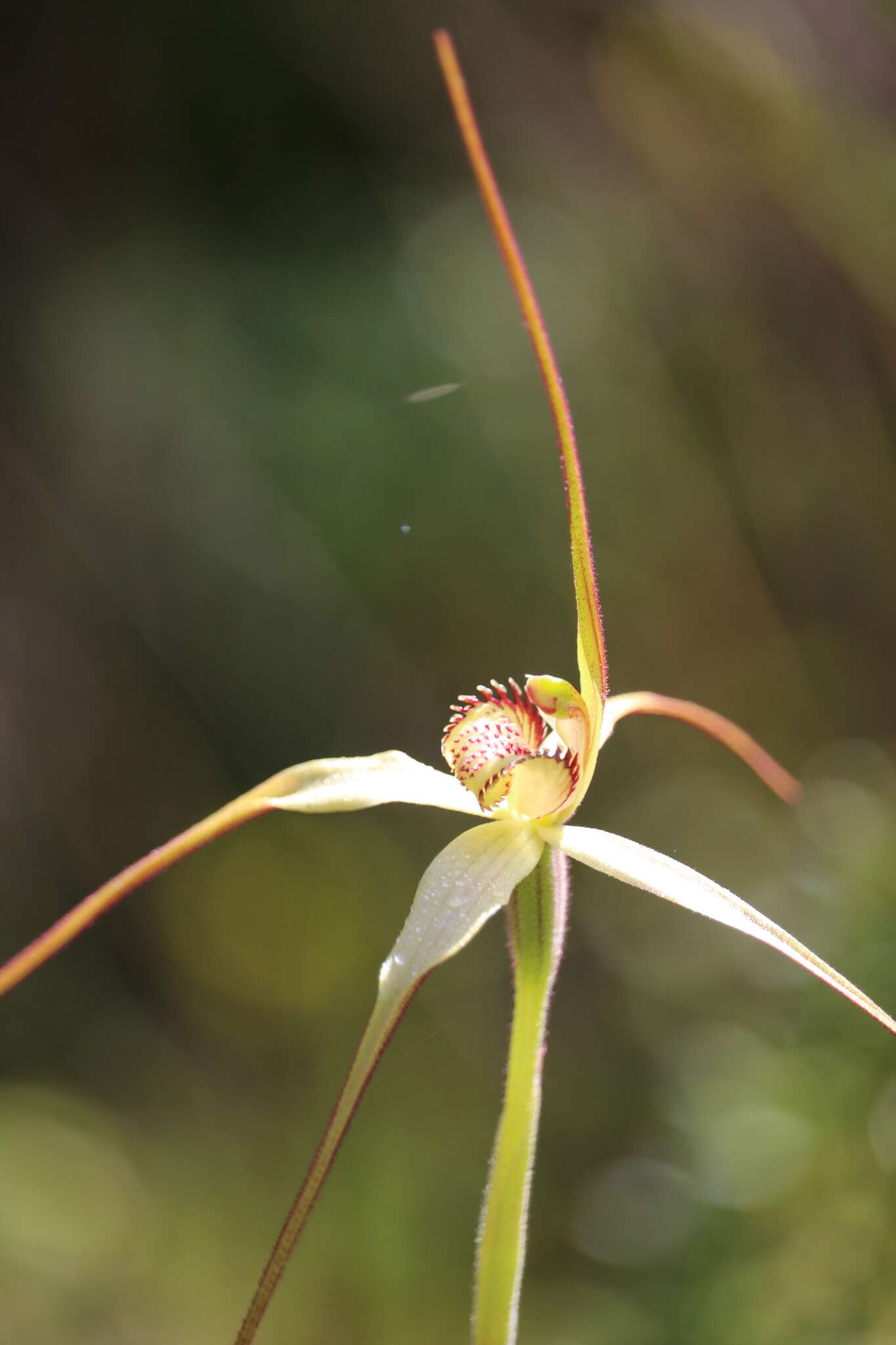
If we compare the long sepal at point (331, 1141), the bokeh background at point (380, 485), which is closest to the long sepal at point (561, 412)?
the long sepal at point (331, 1141)

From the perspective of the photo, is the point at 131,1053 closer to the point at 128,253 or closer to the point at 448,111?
the point at 128,253

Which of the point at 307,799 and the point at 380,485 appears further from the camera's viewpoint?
the point at 380,485

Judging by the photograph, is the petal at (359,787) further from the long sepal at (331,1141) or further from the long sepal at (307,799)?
the long sepal at (331,1141)

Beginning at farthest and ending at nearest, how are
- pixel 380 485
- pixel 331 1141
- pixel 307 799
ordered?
pixel 380 485, pixel 307 799, pixel 331 1141

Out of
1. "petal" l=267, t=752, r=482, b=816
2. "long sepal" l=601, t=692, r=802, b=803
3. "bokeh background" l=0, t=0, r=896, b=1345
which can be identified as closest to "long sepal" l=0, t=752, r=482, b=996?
"petal" l=267, t=752, r=482, b=816

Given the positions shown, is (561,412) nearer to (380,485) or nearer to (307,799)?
(307,799)

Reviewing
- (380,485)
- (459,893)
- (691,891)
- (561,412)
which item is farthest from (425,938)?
(380,485)

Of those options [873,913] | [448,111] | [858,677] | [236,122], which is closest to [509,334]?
[448,111]
